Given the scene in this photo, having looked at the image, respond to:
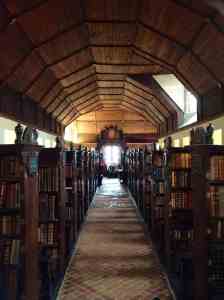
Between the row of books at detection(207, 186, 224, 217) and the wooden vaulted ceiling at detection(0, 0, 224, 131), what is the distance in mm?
3002

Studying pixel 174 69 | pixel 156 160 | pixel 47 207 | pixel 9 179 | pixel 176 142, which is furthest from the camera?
pixel 176 142

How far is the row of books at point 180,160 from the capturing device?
6.46 m

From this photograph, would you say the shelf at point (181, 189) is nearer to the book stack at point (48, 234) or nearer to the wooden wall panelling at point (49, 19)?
the book stack at point (48, 234)

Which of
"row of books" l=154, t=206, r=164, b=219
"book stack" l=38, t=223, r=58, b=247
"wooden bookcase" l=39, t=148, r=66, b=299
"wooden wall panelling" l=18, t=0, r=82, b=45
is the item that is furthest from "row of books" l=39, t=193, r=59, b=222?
"wooden wall panelling" l=18, t=0, r=82, b=45

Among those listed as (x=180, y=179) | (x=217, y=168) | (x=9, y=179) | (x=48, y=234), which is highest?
(x=217, y=168)

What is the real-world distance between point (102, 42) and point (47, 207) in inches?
191

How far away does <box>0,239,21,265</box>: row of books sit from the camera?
425cm

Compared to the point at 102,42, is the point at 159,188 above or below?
below

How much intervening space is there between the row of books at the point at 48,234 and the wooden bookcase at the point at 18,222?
4.77ft

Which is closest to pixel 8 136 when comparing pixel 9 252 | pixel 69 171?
pixel 69 171

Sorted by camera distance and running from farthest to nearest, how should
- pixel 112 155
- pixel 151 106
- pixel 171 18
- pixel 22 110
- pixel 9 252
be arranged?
1. pixel 112 155
2. pixel 151 106
3. pixel 22 110
4. pixel 171 18
5. pixel 9 252

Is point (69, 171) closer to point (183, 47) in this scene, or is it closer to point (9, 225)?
point (9, 225)

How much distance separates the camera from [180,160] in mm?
6527

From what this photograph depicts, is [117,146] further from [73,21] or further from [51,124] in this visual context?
[73,21]
